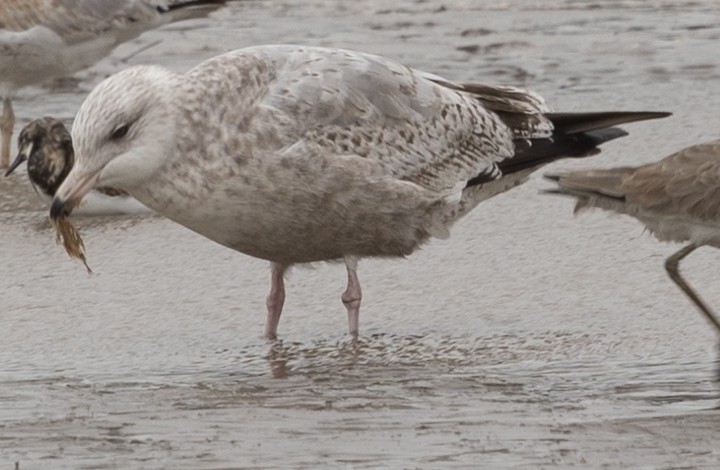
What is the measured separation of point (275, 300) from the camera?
745cm

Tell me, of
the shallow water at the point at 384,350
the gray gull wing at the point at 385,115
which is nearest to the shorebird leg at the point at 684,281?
the shallow water at the point at 384,350

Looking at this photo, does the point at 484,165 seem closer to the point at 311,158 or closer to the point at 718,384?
the point at 311,158

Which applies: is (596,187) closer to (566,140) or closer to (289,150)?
(566,140)

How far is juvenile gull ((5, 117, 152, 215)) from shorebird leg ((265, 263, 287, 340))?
2054 millimetres

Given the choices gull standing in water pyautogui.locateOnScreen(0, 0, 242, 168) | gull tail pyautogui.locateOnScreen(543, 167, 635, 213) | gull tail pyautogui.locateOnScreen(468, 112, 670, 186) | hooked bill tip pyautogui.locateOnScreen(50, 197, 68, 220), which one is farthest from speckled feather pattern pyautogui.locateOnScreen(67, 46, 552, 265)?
gull standing in water pyautogui.locateOnScreen(0, 0, 242, 168)

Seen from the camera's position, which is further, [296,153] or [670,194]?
[670,194]

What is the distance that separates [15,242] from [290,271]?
83.9 inches

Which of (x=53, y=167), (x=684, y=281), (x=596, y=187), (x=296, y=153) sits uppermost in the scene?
(x=296, y=153)

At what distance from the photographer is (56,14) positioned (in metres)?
12.1

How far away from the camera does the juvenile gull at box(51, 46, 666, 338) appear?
680 centimetres

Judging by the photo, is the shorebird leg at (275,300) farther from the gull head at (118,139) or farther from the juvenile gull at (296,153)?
the gull head at (118,139)

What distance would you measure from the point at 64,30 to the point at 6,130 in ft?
3.51

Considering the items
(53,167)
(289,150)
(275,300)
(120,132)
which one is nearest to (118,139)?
(120,132)

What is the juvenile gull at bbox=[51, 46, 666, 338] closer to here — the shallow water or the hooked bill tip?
the hooked bill tip
